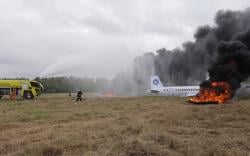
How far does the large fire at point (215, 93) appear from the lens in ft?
119

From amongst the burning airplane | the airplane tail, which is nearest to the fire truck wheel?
the burning airplane

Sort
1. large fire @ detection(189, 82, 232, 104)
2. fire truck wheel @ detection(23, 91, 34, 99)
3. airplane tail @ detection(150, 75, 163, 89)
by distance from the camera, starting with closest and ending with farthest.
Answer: large fire @ detection(189, 82, 232, 104) < fire truck wheel @ detection(23, 91, 34, 99) < airplane tail @ detection(150, 75, 163, 89)

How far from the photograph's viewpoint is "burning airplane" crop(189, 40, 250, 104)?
1471 inches

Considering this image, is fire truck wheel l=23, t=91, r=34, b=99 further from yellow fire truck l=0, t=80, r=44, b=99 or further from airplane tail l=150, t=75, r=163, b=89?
airplane tail l=150, t=75, r=163, b=89

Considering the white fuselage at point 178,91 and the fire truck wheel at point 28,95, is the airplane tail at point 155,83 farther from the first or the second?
the fire truck wheel at point 28,95

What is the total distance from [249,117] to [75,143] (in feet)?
42.1

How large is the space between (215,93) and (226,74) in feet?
10.6

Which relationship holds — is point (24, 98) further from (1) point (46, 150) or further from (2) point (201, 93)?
(1) point (46, 150)

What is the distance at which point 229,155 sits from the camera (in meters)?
10.9

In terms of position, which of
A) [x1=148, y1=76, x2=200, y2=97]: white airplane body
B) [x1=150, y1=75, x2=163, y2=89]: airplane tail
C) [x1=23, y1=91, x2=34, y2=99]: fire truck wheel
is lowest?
[x1=23, y1=91, x2=34, y2=99]: fire truck wheel

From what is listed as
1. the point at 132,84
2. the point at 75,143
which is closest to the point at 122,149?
the point at 75,143

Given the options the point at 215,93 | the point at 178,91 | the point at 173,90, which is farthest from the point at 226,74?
the point at 173,90

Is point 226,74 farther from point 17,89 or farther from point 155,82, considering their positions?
point 155,82

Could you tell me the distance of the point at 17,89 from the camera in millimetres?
52594
